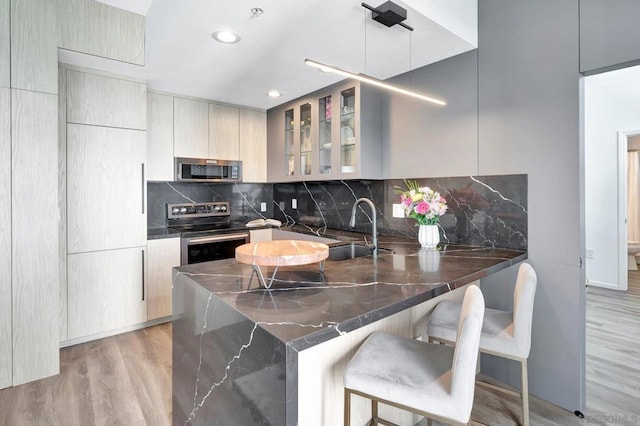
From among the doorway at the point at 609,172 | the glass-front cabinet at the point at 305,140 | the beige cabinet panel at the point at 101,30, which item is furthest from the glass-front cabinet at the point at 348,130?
the doorway at the point at 609,172

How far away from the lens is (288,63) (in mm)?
2562

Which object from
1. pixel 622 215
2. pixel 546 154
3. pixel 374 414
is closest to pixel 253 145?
pixel 546 154

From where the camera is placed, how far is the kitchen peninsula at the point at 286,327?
944 millimetres

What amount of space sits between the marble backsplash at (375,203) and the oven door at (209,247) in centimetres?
62

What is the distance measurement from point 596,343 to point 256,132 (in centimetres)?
389

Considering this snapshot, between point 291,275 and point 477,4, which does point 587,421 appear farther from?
point 477,4

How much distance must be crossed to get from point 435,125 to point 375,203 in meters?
0.91

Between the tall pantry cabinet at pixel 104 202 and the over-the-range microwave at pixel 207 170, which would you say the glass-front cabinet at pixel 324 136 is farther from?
the tall pantry cabinet at pixel 104 202

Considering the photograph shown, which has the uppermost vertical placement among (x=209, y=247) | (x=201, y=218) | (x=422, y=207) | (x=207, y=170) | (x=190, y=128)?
(x=190, y=128)

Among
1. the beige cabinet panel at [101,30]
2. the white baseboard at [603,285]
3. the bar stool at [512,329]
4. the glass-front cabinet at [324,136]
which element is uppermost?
the beige cabinet panel at [101,30]

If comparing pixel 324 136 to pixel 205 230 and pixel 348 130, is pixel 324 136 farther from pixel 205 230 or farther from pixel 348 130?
pixel 205 230

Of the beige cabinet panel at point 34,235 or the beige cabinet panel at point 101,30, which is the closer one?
the beige cabinet panel at point 34,235

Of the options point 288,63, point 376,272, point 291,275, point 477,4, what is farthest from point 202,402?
point 477,4

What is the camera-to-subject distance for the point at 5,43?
81.2 inches
